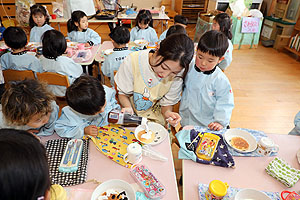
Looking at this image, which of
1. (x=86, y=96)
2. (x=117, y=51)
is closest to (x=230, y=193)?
(x=86, y=96)

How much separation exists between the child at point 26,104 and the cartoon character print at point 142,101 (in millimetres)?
573

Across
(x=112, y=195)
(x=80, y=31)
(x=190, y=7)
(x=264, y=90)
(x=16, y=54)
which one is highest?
(x=190, y=7)

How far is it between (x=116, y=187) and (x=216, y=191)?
0.42 meters

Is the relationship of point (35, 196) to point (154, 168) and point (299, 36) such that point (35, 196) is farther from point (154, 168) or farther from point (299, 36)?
point (299, 36)

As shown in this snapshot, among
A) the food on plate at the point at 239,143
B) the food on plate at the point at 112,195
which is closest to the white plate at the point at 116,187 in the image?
the food on plate at the point at 112,195

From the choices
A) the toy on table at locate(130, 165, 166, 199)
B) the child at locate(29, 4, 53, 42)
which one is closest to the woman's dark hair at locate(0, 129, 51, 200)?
the toy on table at locate(130, 165, 166, 199)

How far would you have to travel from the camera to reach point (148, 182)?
0.85 metres

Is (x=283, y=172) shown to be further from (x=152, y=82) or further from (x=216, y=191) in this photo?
(x=152, y=82)

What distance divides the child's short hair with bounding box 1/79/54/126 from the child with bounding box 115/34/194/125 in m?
0.49

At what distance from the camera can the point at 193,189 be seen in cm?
86

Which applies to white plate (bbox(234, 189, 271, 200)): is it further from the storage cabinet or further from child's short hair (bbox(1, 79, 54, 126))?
the storage cabinet

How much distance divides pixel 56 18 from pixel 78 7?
71 centimetres

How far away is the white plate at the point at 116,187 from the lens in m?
0.81

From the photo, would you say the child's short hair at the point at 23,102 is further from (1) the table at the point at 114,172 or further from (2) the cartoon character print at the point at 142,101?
(2) the cartoon character print at the point at 142,101
